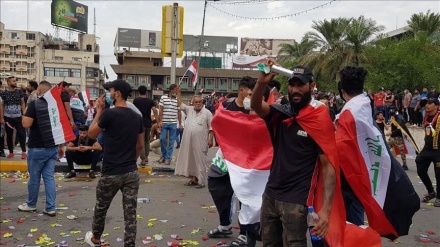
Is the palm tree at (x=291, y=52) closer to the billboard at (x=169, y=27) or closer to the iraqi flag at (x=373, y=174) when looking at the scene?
the billboard at (x=169, y=27)

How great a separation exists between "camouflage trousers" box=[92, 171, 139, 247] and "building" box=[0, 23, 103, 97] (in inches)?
3151

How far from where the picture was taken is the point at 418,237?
20.9 feet

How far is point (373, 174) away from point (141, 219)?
389 cm

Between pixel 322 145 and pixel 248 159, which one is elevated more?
pixel 322 145

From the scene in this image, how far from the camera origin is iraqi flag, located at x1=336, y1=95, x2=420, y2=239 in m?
4.22

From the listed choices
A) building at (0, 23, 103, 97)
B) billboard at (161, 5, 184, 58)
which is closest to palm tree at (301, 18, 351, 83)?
billboard at (161, 5, 184, 58)

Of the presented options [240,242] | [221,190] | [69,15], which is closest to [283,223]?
[240,242]

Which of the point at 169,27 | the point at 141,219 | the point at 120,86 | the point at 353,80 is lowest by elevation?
the point at 141,219

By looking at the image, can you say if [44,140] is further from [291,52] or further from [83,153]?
[291,52]

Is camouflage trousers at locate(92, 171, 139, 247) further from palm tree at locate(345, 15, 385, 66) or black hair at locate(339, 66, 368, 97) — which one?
palm tree at locate(345, 15, 385, 66)

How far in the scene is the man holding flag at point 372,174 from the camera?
13.8 ft

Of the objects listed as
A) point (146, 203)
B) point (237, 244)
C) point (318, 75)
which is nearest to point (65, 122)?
point (146, 203)

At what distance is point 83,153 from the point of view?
1032 cm

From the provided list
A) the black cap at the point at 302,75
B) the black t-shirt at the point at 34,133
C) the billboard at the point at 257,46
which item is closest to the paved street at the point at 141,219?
the black t-shirt at the point at 34,133
